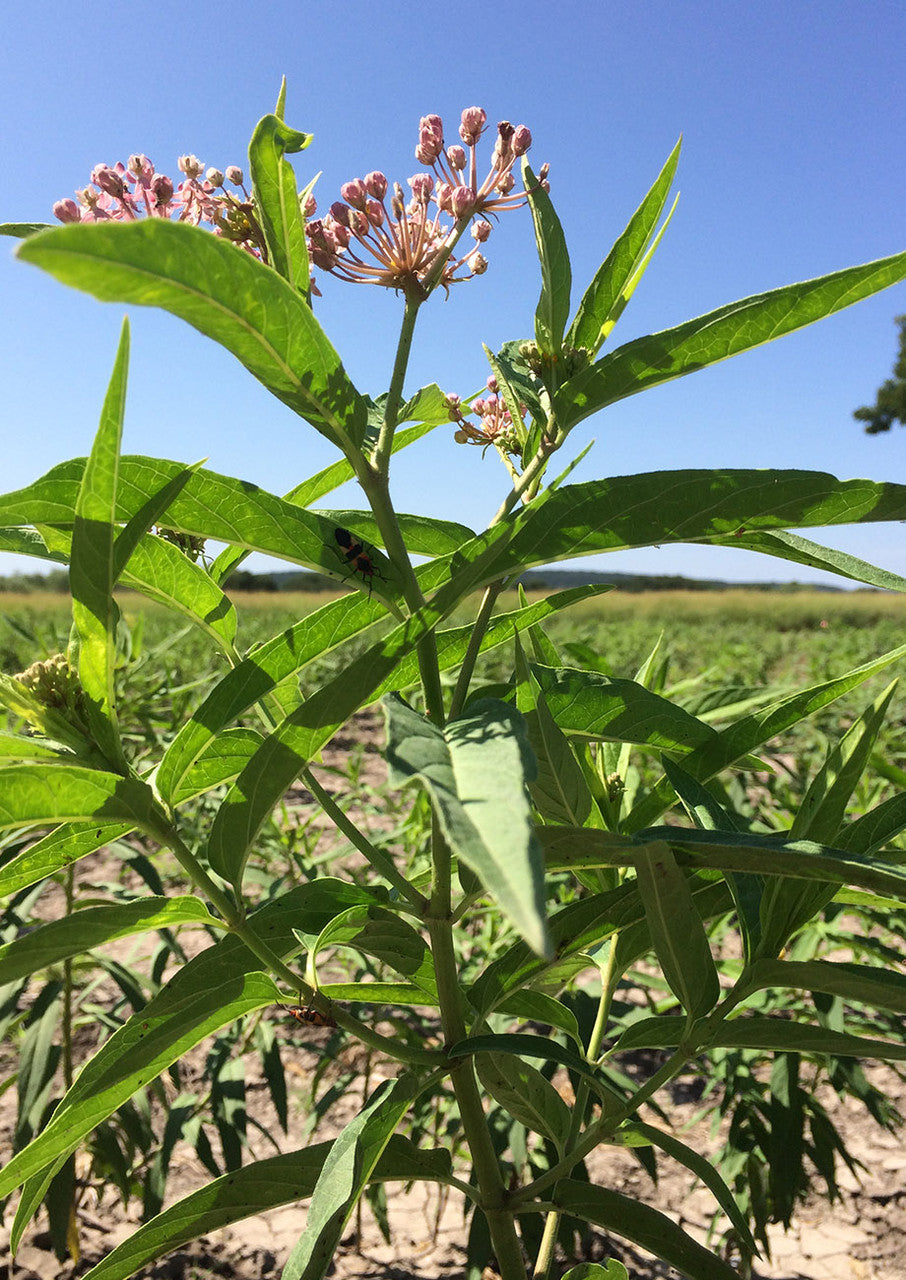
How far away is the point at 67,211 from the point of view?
71 cm

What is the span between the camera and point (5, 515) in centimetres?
56

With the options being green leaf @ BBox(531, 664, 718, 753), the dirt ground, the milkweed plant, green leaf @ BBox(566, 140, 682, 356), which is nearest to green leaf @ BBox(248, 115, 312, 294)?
the milkweed plant

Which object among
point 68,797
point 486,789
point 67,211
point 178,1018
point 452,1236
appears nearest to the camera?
point 486,789

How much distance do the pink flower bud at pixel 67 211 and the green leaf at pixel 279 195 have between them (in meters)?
0.25

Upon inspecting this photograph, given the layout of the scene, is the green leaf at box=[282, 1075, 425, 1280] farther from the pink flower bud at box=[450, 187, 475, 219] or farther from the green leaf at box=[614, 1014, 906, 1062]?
the pink flower bud at box=[450, 187, 475, 219]

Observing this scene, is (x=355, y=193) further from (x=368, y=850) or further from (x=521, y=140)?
(x=368, y=850)

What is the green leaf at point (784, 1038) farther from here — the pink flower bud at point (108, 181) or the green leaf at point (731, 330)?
the pink flower bud at point (108, 181)

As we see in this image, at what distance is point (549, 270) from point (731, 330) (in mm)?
147

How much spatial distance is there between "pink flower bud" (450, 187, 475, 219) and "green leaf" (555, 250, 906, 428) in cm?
17

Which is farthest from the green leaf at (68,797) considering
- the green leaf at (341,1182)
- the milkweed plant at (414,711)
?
the green leaf at (341,1182)

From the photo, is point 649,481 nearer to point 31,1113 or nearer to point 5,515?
point 5,515

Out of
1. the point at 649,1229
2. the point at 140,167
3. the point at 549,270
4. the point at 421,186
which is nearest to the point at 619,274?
the point at 549,270

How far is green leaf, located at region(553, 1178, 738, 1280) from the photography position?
67 cm

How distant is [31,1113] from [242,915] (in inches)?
39.3
